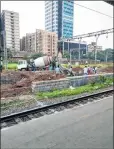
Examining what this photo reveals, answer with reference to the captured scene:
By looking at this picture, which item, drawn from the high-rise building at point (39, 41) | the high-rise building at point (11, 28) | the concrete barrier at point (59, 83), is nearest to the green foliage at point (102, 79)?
the concrete barrier at point (59, 83)

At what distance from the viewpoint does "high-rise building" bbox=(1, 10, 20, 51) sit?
19.6 meters

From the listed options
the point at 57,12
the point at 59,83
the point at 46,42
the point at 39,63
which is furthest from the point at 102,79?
the point at 46,42

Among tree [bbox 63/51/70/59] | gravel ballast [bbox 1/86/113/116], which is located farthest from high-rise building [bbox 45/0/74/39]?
gravel ballast [bbox 1/86/113/116]

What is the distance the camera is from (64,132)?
5.46 meters

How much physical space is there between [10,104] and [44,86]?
11.0ft

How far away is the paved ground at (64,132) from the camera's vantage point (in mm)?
4707

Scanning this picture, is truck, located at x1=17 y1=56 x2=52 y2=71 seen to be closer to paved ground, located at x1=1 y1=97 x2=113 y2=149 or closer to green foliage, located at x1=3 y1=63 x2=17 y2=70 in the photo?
green foliage, located at x1=3 y1=63 x2=17 y2=70

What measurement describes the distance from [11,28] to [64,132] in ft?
64.0

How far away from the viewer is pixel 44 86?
39.1 ft

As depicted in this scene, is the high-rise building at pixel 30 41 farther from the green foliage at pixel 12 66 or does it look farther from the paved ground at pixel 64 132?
the paved ground at pixel 64 132

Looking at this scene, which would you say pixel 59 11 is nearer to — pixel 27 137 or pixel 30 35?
pixel 30 35

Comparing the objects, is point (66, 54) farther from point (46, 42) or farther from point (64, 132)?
point (64, 132)

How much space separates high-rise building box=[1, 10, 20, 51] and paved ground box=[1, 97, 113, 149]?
50.6ft

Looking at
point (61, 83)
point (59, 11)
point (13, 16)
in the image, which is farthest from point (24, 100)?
point (59, 11)
